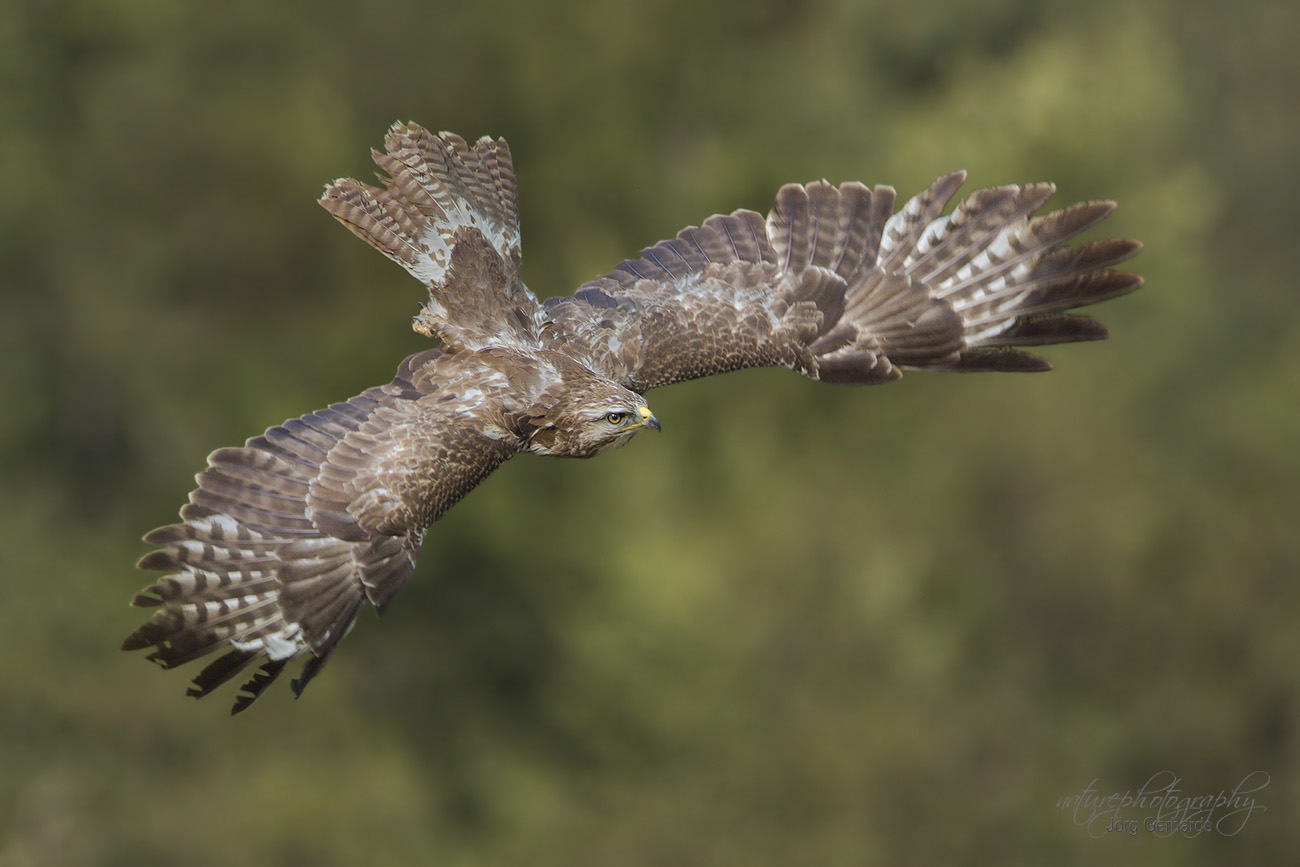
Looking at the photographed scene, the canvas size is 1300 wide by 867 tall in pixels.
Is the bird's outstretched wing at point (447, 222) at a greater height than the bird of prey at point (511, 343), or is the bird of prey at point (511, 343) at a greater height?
the bird's outstretched wing at point (447, 222)

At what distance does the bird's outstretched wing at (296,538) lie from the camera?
748cm

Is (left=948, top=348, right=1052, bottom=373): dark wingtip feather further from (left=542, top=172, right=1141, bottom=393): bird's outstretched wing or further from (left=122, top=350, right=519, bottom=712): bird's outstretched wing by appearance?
(left=122, top=350, right=519, bottom=712): bird's outstretched wing

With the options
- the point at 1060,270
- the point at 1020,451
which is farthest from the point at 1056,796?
the point at 1060,270

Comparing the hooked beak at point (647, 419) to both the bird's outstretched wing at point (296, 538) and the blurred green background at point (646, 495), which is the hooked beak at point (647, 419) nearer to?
the bird's outstretched wing at point (296, 538)

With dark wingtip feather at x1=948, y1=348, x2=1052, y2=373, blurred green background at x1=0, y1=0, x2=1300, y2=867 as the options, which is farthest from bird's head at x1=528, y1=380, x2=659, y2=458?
blurred green background at x1=0, y1=0, x2=1300, y2=867

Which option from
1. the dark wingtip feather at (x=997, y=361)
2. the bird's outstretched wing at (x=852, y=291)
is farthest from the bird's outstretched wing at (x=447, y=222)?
the dark wingtip feather at (x=997, y=361)

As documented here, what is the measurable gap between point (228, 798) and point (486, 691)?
514 centimetres

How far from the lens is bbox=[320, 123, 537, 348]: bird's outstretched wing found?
27.9 ft

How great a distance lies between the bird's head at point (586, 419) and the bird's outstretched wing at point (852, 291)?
2.21 feet

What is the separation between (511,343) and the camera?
28.2ft

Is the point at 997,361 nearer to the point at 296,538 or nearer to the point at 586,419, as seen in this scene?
the point at 586,419

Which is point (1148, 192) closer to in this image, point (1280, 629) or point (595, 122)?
point (1280, 629)

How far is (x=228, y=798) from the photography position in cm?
2303

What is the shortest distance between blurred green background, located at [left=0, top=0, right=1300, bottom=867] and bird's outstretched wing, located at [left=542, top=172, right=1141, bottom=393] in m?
12.2
